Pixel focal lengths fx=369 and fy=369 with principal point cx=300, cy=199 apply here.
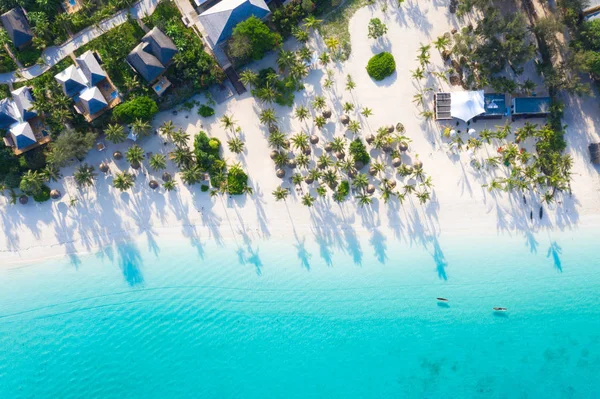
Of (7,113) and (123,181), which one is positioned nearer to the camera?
(7,113)

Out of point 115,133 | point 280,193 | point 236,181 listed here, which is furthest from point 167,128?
point 280,193

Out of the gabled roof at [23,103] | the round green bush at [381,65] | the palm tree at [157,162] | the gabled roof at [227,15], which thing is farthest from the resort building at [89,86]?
the round green bush at [381,65]

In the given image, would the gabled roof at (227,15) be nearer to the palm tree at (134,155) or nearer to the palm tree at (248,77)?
the palm tree at (248,77)

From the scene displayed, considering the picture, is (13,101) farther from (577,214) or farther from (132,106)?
(577,214)

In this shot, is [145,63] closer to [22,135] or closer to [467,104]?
[22,135]

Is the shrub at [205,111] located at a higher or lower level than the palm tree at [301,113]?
higher

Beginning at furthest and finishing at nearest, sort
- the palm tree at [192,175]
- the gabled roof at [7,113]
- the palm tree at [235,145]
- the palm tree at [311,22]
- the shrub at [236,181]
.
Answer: the shrub at [236,181] → the palm tree at [235,145] → the palm tree at [192,175] → the palm tree at [311,22] → the gabled roof at [7,113]
